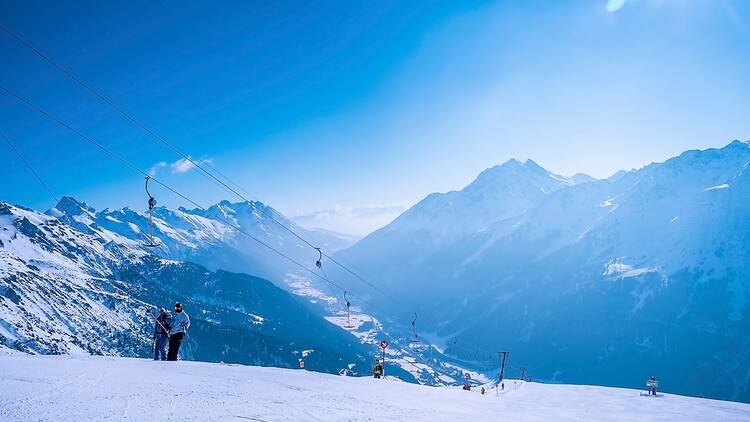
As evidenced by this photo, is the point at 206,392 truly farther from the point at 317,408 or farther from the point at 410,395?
the point at 410,395

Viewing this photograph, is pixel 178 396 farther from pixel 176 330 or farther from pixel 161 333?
pixel 161 333

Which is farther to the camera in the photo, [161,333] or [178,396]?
[161,333]

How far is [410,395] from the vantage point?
21.0 metres

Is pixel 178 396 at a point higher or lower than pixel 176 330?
lower

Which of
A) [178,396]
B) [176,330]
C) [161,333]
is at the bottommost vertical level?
[178,396]

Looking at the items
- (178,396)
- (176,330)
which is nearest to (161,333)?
(176,330)

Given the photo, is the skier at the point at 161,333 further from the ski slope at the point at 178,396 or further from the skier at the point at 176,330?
the ski slope at the point at 178,396

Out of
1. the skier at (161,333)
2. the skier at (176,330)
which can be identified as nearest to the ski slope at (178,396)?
the skier at (176,330)

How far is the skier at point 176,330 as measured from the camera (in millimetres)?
24281

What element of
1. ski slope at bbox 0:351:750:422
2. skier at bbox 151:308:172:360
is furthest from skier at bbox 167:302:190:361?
ski slope at bbox 0:351:750:422

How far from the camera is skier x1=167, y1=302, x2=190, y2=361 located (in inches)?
956

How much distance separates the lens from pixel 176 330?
79.6ft

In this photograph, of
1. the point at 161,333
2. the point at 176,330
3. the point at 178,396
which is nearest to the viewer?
the point at 178,396

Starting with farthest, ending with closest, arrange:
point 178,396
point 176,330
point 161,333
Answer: point 161,333, point 176,330, point 178,396
